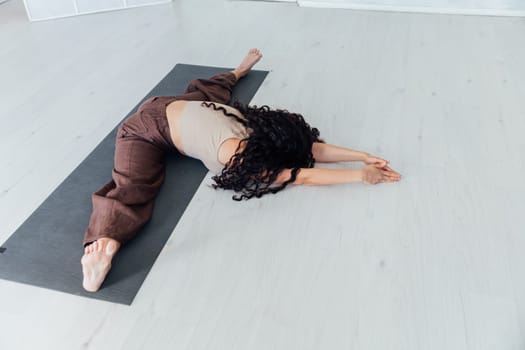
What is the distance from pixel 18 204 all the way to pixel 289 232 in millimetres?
1185

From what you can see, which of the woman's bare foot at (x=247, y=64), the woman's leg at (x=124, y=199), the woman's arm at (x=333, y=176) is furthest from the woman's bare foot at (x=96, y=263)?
the woman's bare foot at (x=247, y=64)

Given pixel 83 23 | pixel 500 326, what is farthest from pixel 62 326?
pixel 83 23

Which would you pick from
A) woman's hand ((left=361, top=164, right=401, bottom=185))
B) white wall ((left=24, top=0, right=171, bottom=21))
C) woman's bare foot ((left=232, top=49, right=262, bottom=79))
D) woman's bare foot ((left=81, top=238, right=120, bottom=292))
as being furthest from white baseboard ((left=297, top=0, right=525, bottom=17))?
woman's bare foot ((left=81, top=238, right=120, bottom=292))

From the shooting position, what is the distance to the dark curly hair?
179cm

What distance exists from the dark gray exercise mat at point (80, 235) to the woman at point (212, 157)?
0.06 metres

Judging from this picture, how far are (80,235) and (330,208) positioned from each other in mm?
1005

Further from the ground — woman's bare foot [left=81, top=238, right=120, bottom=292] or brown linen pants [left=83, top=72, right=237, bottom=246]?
brown linen pants [left=83, top=72, right=237, bottom=246]

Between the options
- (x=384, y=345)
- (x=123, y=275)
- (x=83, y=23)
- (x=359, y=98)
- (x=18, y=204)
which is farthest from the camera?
(x=83, y=23)

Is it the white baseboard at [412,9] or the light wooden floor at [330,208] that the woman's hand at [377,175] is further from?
the white baseboard at [412,9]

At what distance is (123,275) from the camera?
5.43 ft

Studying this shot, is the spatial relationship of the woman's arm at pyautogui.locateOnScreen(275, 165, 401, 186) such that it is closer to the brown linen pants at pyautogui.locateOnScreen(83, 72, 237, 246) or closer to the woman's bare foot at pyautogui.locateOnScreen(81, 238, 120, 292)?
the brown linen pants at pyautogui.locateOnScreen(83, 72, 237, 246)

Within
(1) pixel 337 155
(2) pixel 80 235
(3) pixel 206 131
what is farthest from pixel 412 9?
(2) pixel 80 235

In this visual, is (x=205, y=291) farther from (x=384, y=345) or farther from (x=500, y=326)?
(x=500, y=326)

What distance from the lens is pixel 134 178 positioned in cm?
191
